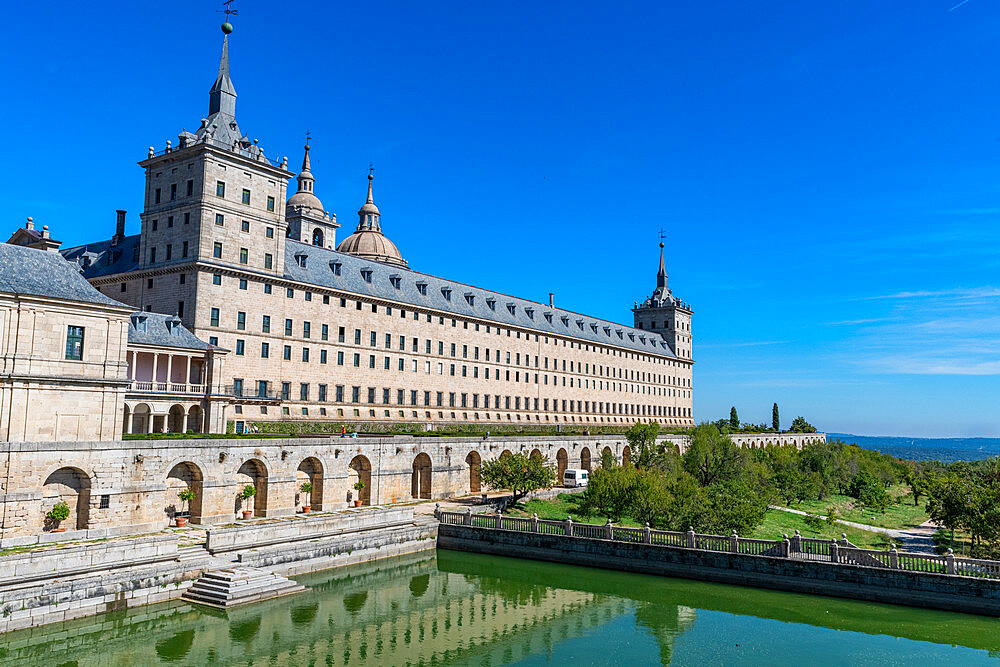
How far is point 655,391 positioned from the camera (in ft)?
397

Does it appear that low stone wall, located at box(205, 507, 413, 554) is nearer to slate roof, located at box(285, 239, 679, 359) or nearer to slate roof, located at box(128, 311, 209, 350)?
slate roof, located at box(128, 311, 209, 350)

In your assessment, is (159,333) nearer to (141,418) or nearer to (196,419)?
(141,418)

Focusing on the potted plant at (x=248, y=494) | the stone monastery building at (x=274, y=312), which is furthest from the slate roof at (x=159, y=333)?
the potted plant at (x=248, y=494)

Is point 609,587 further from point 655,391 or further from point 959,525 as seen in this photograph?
point 655,391

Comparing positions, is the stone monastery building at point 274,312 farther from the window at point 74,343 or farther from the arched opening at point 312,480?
the window at point 74,343

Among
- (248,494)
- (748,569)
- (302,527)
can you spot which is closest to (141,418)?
(248,494)

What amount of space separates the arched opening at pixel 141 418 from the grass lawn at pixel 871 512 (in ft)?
180

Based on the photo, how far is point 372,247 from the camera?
303 ft

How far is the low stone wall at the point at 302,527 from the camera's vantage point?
1300 inches

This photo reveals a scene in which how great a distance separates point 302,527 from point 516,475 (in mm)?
17880

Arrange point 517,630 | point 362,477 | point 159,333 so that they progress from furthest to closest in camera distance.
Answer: point 159,333 < point 362,477 < point 517,630

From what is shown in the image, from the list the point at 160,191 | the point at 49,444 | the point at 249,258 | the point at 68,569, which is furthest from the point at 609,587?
the point at 160,191

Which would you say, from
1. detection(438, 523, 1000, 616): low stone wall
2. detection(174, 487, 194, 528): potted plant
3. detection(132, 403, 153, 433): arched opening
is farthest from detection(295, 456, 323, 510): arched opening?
detection(132, 403, 153, 433): arched opening

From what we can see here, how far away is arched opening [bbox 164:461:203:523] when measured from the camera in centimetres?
3628
